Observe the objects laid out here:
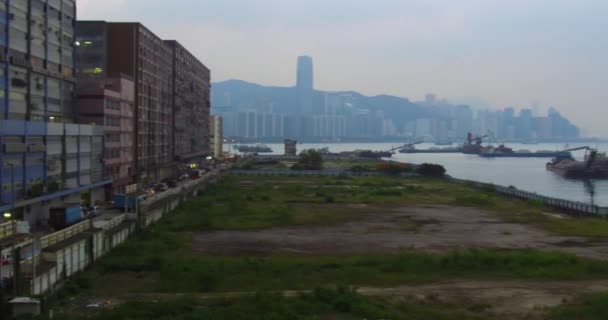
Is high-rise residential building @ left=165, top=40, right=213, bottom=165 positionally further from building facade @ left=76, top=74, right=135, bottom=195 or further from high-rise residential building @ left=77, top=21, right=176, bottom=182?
building facade @ left=76, top=74, right=135, bottom=195

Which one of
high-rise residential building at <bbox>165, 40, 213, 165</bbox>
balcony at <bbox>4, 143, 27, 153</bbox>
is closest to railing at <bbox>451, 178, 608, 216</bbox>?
high-rise residential building at <bbox>165, 40, 213, 165</bbox>

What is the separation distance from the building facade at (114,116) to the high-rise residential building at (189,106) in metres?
24.7

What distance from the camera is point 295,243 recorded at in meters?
33.0

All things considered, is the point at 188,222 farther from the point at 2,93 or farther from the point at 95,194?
the point at 2,93

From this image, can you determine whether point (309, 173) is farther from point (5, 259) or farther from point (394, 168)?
point (5, 259)

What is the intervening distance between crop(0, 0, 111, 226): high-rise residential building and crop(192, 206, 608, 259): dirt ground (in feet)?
30.7

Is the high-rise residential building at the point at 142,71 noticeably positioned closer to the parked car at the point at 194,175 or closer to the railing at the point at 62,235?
the parked car at the point at 194,175

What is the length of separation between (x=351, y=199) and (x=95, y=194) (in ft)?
77.3

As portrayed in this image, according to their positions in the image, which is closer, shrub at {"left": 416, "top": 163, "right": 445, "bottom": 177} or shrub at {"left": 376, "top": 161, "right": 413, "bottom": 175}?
shrub at {"left": 416, "top": 163, "right": 445, "bottom": 177}

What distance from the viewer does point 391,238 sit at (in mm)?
35250

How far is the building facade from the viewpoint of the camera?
150ft

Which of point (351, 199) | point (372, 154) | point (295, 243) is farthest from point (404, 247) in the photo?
point (372, 154)

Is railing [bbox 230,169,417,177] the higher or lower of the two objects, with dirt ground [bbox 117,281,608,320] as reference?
higher

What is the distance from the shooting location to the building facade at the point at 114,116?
45.8 meters
